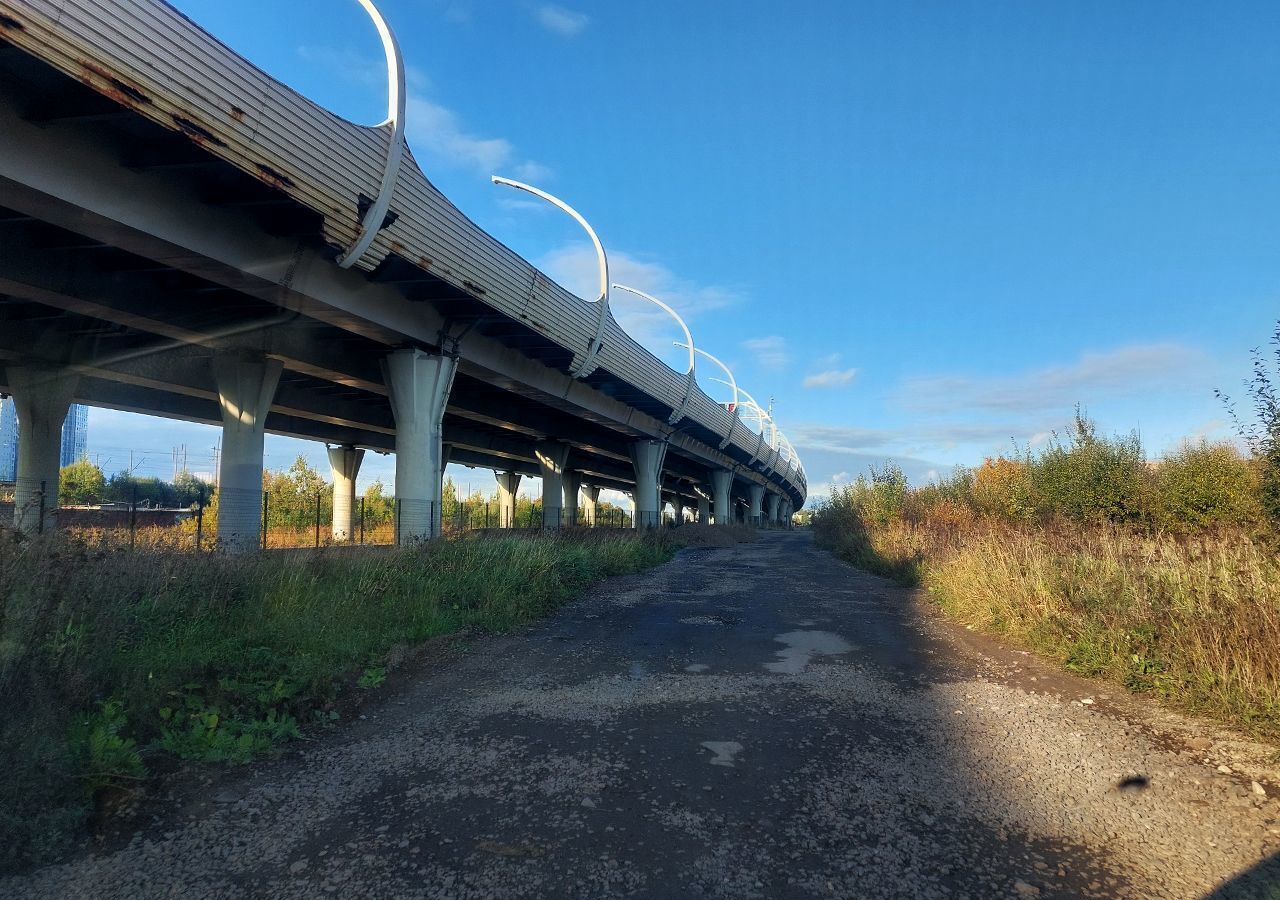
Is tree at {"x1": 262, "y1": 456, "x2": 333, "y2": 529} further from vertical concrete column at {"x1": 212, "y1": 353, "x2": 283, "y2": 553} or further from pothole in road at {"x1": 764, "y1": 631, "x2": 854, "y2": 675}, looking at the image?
pothole in road at {"x1": 764, "y1": 631, "x2": 854, "y2": 675}

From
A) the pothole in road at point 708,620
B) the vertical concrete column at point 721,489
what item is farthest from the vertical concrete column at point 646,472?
the pothole in road at point 708,620

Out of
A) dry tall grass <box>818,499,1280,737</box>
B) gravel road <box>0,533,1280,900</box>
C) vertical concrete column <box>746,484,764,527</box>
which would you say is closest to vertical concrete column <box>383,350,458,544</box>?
gravel road <box>0,533,1280,900</box>

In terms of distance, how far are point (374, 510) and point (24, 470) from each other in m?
27.7

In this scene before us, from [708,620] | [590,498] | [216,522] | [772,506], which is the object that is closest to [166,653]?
[708,620]

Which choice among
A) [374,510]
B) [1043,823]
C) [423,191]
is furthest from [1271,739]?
[374,510]

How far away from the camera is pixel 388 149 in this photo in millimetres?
13914

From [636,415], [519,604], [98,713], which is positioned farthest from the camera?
[636,415]

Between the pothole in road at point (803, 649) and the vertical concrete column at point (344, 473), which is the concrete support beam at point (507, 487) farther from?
the pothole in road at point (803, 649)

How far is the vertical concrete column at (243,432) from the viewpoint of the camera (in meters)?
18.6

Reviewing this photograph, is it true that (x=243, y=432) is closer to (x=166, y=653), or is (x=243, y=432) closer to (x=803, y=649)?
(x=166, y=653)

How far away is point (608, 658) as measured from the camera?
27.7 feet

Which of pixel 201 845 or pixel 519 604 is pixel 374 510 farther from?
pixel 201 845

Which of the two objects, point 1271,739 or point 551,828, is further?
point 1271,739

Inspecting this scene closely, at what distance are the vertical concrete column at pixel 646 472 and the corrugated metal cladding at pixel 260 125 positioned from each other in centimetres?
2180
